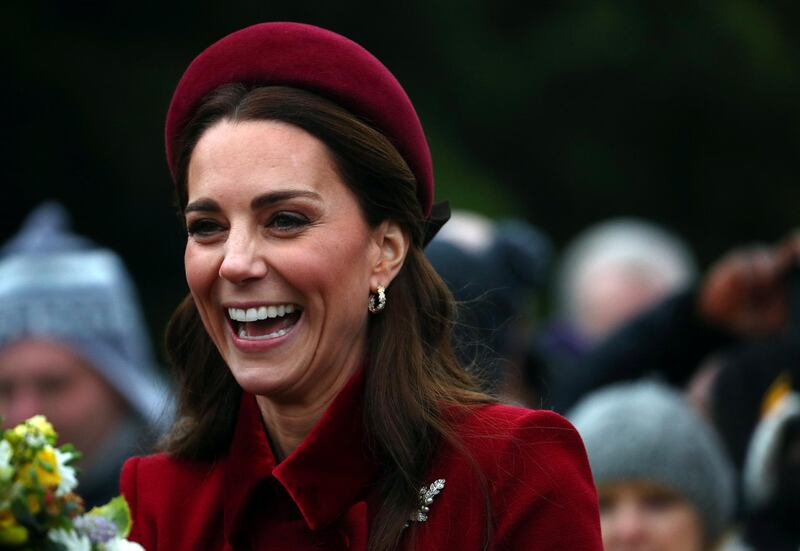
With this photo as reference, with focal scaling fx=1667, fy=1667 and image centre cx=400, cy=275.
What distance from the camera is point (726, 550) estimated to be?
5148 mm

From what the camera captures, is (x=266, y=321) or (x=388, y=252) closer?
(x=266, y=321)

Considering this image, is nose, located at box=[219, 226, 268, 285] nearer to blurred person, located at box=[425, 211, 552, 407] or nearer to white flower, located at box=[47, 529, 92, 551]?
white flower, located at box=[47, 529, 92, 551]

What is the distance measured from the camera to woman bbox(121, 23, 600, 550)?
10.5 feet

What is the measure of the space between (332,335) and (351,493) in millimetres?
313

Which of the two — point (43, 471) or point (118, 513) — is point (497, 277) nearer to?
point (118, 513)

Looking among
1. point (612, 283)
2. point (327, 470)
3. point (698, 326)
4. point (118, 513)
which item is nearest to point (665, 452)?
point (698, 326)

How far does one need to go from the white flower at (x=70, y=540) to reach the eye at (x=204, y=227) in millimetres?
757

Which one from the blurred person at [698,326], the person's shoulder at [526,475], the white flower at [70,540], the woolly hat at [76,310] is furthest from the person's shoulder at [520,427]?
the woolly hat at [76,310]

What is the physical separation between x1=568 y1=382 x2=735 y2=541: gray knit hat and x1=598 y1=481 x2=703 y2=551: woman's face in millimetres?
31

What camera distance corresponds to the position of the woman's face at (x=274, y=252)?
10.5 ft

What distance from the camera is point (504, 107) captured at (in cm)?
1155

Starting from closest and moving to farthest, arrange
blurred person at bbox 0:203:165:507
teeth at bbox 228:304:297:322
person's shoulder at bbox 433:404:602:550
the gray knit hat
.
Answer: person's shoulder at bbox 433:404:602:550
teeth at bbox 228:304:297:322
the gray knit hat
blurred person at bbox 0:203:165:507

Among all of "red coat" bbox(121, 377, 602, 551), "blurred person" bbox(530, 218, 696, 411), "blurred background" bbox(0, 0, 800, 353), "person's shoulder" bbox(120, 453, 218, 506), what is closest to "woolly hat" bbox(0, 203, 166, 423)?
"blurred person" bbox(530, 218, 696, 411)

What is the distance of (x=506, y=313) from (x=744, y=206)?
23.5ft
